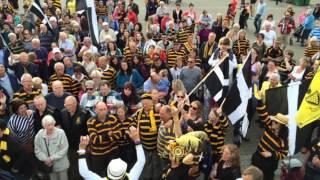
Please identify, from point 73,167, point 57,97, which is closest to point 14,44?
point 57,97

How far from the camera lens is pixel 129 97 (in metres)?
8.05

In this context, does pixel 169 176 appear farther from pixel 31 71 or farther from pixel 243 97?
pixel 31 71

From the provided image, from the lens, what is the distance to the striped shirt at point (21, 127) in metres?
6.70

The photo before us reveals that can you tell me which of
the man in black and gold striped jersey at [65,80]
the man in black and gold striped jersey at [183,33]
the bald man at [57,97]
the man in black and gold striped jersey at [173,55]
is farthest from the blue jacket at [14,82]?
the man in black and gold striped jersey at [183,33]

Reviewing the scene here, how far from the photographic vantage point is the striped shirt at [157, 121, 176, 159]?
6.43 m

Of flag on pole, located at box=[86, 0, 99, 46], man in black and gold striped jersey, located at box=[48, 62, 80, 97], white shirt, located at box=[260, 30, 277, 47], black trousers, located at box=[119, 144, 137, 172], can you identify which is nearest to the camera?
black trousers, located at box=[119, 144, 137, 172]

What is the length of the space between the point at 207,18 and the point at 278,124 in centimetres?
961

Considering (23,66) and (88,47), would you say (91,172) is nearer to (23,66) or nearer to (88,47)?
(23,66)

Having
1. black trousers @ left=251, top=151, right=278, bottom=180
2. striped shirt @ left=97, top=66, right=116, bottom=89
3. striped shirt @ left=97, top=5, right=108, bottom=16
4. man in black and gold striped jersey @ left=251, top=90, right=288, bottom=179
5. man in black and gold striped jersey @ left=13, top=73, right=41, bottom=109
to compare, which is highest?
striped shirt @ left=97, top=5, right=108, bottom=16

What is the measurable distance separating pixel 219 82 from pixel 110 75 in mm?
2949

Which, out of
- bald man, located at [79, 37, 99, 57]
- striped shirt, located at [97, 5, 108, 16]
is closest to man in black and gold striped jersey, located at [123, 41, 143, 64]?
bald man, located at [79, 37, 99, 57]

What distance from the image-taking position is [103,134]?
6.56 meters

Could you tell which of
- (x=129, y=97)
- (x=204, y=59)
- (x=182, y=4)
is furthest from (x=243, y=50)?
(x=182, y=4)

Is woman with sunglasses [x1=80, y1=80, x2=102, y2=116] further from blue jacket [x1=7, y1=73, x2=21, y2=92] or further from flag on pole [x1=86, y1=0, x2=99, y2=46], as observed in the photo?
flag on pole [x1=86, y1=0, x2=99, y2=46]
